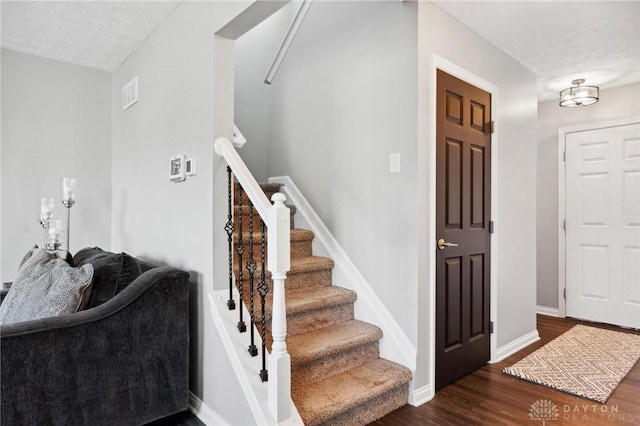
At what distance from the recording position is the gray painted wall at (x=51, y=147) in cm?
306

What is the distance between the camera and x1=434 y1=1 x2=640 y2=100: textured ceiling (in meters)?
2.40

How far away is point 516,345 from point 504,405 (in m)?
1.05

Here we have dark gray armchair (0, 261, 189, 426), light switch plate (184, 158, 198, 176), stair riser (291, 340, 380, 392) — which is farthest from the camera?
light switch plate (184, 158, 198, 176)

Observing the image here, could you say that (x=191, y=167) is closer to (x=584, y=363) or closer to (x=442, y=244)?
(x=442, y=244)

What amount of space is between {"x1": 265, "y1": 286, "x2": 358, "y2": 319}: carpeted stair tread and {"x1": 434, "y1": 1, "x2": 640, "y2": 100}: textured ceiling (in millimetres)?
1948

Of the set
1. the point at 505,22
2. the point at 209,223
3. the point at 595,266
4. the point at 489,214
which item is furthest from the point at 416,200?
the point at 595,266

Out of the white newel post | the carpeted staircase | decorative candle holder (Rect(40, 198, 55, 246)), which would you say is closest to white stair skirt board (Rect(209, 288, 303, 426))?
the white newel post

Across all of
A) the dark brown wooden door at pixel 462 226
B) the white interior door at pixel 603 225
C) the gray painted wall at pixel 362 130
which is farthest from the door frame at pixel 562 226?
the gray painted wall at pixel 362 130

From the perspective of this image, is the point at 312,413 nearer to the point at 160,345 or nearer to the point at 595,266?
the point at 160,345

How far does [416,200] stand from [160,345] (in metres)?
1.59

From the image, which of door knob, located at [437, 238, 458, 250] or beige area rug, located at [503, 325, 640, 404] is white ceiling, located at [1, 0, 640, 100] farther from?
beige area rug, located at [503, 325, 640, 404]

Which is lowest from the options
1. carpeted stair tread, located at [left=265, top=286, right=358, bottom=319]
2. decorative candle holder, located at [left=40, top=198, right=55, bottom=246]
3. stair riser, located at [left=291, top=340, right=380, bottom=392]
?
stair riser, located at [left=291, top=340, right=380, bottom=392]

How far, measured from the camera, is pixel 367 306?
8.27ft

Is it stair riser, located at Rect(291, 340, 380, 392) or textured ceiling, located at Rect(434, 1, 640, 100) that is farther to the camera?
textured ceiling, located at Rect(434, 1, 640, 100)
